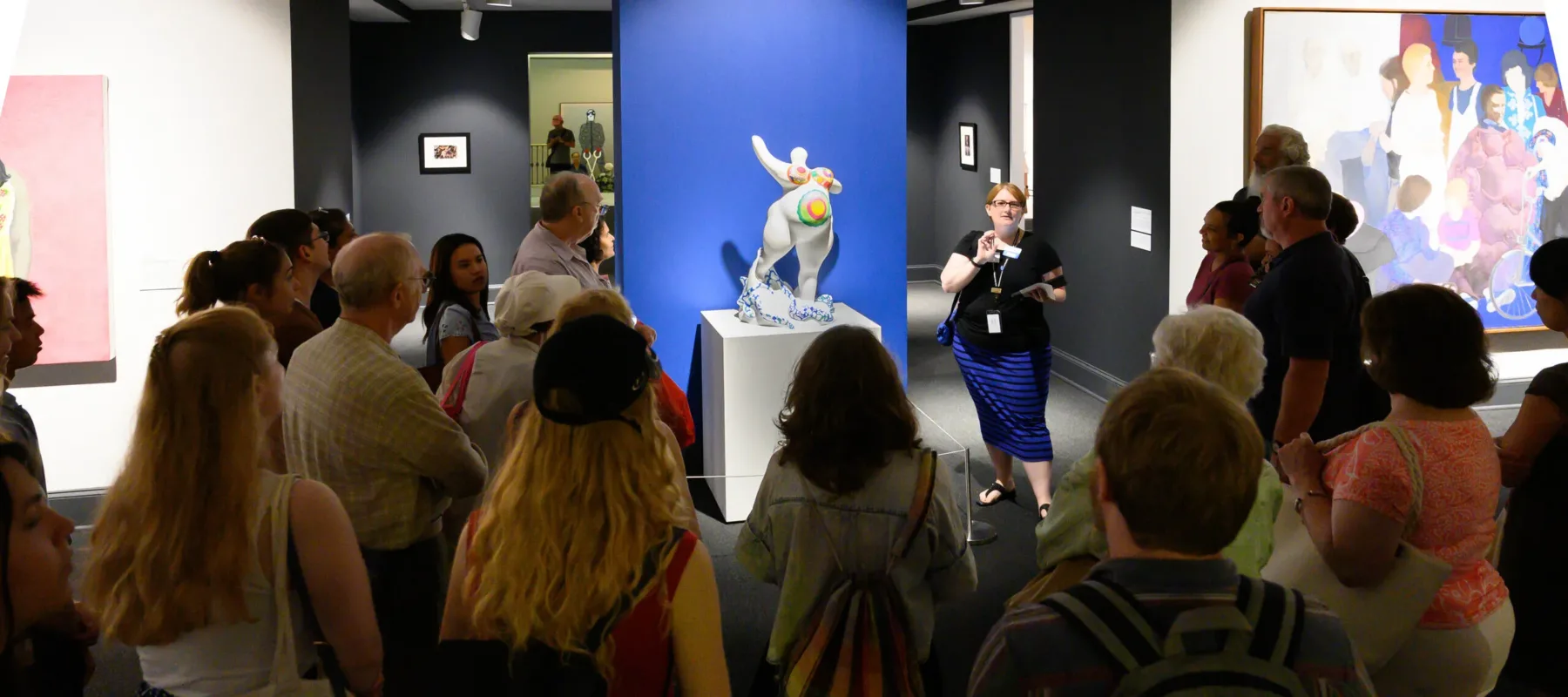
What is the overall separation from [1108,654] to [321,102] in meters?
→ 6.41

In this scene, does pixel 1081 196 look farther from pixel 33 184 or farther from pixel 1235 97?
pixel 33 184

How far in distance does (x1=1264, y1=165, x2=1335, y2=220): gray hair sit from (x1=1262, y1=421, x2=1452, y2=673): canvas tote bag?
1.34 m

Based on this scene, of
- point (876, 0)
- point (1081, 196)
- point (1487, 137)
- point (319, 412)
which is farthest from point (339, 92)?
point (1487, 137)

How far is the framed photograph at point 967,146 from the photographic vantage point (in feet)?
40.2

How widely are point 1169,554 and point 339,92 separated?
7100 millimetres

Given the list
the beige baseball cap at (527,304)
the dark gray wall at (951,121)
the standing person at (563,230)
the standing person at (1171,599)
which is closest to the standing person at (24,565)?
the beige baseball cap at (527,304)

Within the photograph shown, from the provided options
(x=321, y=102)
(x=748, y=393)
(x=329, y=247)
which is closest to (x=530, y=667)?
(x=329, y=247)

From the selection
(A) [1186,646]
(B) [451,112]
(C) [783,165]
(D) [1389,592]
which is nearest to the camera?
(A) [1186,646]

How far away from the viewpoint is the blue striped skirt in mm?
5008

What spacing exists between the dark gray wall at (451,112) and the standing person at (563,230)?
773 cm

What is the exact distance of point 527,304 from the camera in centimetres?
296

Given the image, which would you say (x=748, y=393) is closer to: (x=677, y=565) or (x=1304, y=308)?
(x=1304, y=308)

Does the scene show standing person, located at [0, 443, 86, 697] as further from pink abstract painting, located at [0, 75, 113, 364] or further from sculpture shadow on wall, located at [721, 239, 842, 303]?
sculpture shadow on wall, located at [721, 239, 842, 303]

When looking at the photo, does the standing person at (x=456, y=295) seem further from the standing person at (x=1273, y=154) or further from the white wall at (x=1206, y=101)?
the white wall at (x=1206, y=101)
